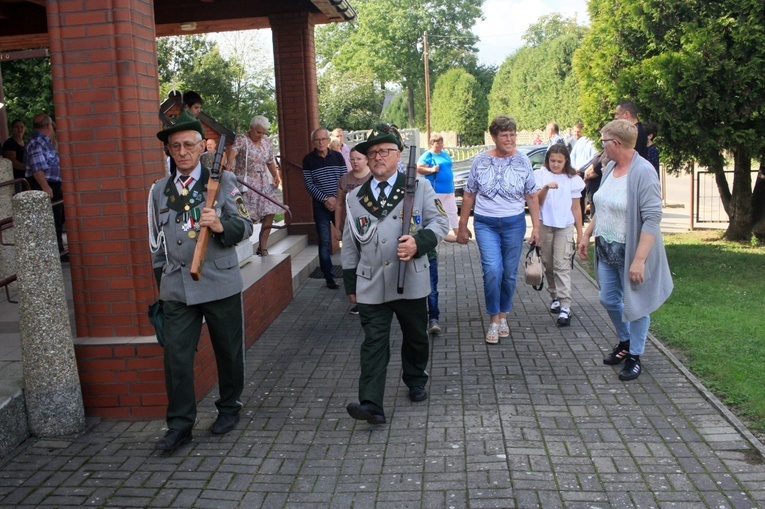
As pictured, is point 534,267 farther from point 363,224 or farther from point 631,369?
point 363,224

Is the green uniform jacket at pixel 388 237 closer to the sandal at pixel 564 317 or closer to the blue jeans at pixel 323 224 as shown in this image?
the sandal at pixel 564 317

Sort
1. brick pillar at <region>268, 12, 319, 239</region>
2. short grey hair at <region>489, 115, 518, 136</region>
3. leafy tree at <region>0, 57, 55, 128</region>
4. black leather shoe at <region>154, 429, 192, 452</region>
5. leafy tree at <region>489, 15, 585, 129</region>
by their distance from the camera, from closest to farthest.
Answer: black leather shoe at <region>154, 429, 192, 452</region> < short grey hair at <region>489, 115, 518, 136</region> < brick pillar at <region>268, 12, 319, 239</region> < leafy tree at <region>0, 57, 55, 128</region> < leafy tree at <region>489, 15, 585, 129</region>

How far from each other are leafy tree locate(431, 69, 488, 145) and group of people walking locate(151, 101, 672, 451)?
51.4 metres

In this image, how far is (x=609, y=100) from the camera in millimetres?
11523

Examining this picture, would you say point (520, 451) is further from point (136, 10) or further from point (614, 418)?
point (136, 10)

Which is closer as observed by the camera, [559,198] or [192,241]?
[192,241]

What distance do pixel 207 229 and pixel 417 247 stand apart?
1282 mm

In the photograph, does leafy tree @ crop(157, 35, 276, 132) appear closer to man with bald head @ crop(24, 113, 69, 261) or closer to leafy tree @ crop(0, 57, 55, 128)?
leafy tree @ crop(0, 57, 55, 128)

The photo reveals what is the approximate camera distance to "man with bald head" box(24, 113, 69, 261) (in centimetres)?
959

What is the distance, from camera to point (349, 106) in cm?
4075

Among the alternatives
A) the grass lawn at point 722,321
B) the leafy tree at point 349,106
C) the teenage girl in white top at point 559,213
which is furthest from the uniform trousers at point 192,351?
the leafy tree at point 349,106

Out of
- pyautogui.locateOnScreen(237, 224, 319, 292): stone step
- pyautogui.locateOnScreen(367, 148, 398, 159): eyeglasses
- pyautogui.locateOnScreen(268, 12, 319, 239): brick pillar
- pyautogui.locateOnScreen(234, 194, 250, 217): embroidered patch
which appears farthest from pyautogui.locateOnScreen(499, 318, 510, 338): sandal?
pyautogui.locateOnScreen(268, 12, 319, 239): brick pillar

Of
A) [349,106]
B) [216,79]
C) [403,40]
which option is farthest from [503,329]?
[403,40]

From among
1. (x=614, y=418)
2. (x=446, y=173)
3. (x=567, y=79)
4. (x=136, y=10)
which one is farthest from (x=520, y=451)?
(x=567, y=79)
